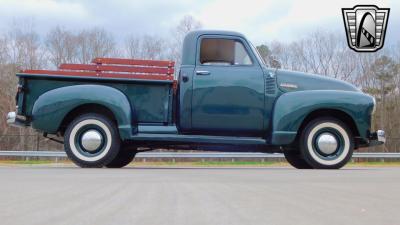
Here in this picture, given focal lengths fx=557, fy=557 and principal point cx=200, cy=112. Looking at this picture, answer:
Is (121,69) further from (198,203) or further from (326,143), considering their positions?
(198,203)

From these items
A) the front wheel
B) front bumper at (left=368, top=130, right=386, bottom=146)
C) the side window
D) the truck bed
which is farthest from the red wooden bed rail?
front bumper at (left=368, top=130, right=386, bottom=146)

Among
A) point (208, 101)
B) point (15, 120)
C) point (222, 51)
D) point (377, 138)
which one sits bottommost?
point (377, 138)

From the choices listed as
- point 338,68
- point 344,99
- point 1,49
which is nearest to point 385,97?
point 338,68

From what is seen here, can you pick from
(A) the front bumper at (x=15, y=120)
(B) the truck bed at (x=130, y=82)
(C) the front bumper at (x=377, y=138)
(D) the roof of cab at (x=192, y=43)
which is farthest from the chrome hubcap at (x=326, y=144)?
(A) the front bumper at (x=15, y=120)

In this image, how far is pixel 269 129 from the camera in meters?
8.21

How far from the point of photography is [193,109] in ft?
26.9

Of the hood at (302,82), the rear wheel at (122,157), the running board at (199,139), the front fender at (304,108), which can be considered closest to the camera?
the front fender at (304,108)

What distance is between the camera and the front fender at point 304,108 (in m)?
7.99

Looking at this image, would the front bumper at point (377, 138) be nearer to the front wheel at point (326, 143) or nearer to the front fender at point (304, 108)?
the front fender at point (304, 108)

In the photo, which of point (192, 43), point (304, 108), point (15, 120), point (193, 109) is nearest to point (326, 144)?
point (304, 108)

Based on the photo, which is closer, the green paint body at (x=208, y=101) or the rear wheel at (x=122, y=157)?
the green paint body at (x=208, y=101)

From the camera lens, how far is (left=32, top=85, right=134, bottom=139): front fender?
8031mm

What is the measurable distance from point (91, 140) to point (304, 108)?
3.10 metres

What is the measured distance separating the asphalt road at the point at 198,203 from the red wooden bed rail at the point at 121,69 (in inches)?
135
